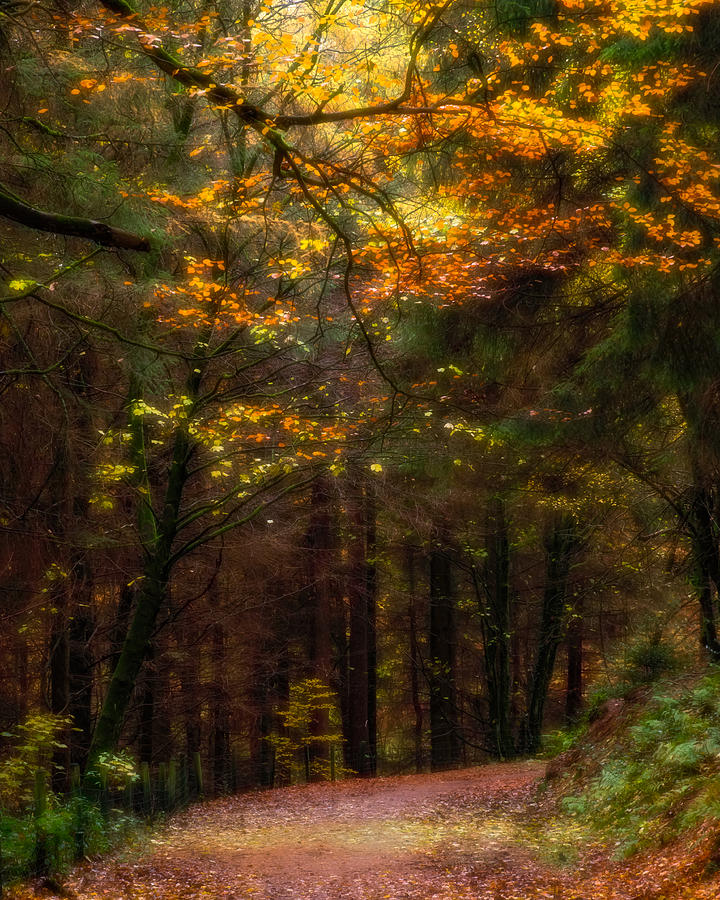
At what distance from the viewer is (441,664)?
19.5m

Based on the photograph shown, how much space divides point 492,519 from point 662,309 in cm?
1040

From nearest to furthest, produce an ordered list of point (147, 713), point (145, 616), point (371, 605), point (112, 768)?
point (112, 768) < point (145, 616) < point (147, 713) < point (371, 605)

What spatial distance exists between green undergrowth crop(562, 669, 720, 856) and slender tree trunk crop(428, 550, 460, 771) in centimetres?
873

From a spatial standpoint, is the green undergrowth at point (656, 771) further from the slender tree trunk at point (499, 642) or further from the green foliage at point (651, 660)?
the slender tree trunk at point (499, 642)

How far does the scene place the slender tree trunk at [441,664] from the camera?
1967 cm

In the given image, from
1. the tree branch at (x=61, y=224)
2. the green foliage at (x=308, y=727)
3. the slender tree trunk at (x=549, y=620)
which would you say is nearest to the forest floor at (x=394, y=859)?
the tree branch at (x=61, y=224)

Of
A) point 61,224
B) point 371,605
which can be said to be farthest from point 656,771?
point 371,605

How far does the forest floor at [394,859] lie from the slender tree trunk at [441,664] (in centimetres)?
702

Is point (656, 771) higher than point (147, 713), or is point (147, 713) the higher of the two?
point (147, 713)

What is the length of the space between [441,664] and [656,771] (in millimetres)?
11408

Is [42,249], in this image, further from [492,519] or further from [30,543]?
[492,519]

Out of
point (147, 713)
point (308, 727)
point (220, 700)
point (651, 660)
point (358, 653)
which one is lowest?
point (308, 727)

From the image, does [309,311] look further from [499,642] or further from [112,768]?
[499,642]

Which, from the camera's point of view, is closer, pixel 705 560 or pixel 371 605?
pixel 705 560
